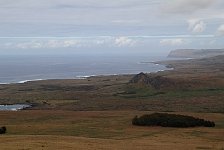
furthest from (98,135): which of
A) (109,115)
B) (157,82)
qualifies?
(157,82)

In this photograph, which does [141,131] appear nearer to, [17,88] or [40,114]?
[40,114]

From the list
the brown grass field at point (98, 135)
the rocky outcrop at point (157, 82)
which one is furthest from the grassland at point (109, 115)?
the rocky outcrop at point (157, 82)

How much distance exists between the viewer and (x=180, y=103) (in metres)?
85.6

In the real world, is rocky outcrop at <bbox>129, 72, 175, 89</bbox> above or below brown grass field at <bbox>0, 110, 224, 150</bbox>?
above

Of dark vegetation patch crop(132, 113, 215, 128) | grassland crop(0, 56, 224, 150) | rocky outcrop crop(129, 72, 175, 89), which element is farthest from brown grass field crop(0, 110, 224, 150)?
rocky outcrop crop(129, 72, 175, 89)

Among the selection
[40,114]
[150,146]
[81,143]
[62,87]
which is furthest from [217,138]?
[62,87]

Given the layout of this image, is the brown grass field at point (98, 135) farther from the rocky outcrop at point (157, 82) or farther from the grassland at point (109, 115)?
the rocky outcrop at point (157, 82)

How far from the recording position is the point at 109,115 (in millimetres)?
62719

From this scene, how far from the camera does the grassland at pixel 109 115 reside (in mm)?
34125

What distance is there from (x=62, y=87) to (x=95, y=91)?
18.0 metres

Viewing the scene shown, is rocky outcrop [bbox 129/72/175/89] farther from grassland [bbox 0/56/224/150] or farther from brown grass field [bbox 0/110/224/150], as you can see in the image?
brown grass field [bbox 0/110/224/150]

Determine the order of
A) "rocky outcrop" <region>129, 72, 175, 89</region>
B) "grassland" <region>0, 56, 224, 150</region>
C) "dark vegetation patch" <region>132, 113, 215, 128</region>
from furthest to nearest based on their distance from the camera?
"rocky outcrop" <region>129, 72, 175, 89</region>, "dark vegetation patch" <region>132, 113, 215, 128</region>, "grassland" <region>0, 56, 224, 150</region>

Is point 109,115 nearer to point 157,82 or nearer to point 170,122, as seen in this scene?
point 170,122

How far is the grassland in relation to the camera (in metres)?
34.1
